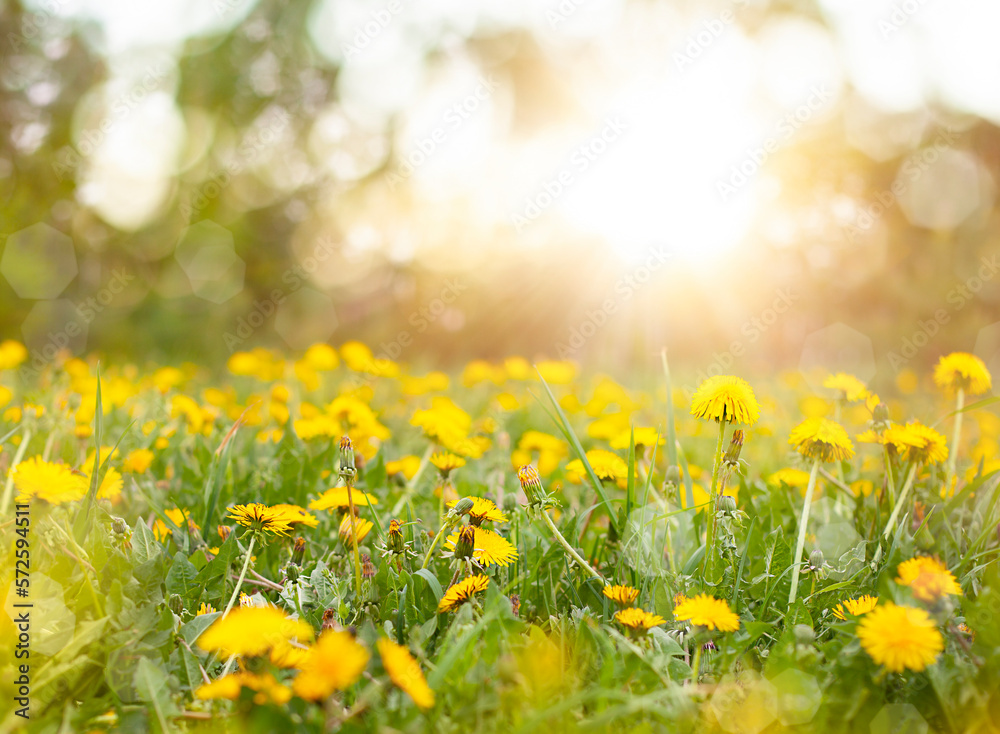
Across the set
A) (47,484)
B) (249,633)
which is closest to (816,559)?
(249,633)

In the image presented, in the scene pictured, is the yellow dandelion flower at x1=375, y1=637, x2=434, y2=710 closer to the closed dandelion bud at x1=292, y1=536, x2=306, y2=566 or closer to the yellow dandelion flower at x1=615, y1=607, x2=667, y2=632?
the yellow dandelion flower at x1=615, y1=607, x2=667, y2=632

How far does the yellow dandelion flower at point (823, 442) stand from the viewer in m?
1.21

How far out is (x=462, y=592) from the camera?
1053 millimetres

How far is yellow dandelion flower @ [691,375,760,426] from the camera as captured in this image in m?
1.14

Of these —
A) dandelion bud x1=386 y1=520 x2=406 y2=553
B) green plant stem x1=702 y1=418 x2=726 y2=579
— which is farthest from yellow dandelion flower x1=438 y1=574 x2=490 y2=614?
green plant stem x1=702 y1=418 x2=726 y2=579

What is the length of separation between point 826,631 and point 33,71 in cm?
717

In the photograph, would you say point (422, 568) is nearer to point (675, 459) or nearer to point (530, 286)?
point (675, 459)

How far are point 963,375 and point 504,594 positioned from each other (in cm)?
121

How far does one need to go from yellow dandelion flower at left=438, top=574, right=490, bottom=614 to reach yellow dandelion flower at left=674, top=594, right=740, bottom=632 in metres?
0.30

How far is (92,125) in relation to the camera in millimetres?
5734

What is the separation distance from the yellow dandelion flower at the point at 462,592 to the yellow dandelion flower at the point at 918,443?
2.78 ft

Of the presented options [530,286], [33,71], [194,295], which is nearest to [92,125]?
[33,71]

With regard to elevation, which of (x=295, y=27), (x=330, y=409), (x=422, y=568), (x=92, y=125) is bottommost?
(x=422, y=568)

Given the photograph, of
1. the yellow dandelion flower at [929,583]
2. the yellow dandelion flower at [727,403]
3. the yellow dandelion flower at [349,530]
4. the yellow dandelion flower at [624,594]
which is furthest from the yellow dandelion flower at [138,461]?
the yellow dandelion flower at [929,583]
